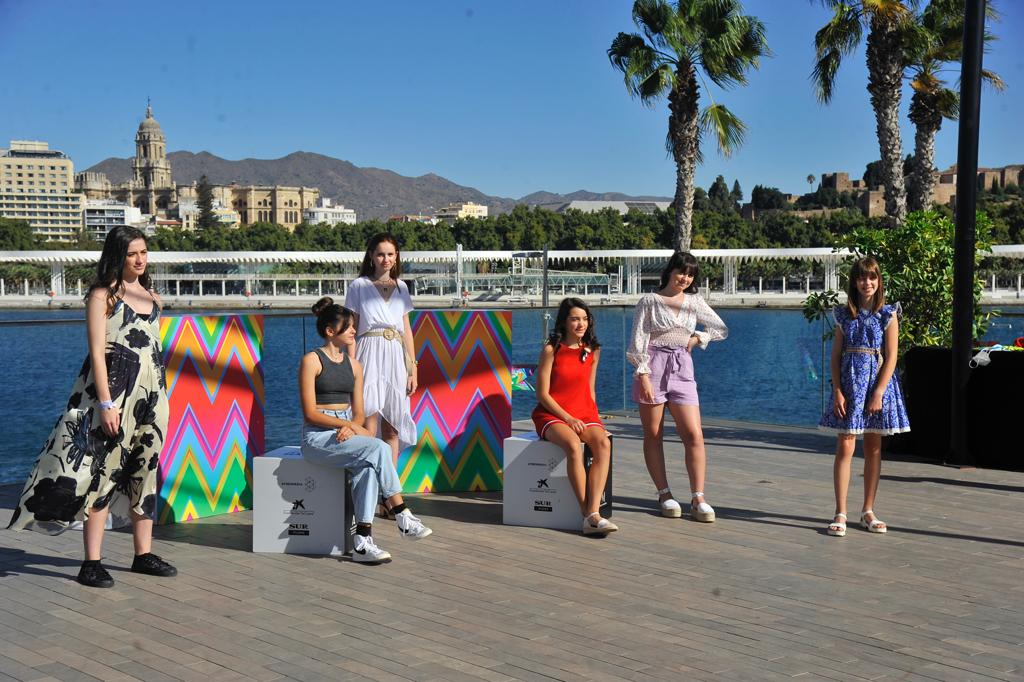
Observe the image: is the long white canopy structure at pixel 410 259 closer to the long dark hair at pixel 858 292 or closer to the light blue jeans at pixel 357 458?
the long dark hair at pixel 858 292

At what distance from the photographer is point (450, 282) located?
10056cm

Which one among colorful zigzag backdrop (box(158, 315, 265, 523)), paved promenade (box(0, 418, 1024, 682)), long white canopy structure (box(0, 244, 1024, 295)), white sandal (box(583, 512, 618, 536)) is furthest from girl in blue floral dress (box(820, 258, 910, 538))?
long white canopy structure (box(0, 244, 1024, 295))

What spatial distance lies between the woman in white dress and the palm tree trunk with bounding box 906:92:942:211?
1005 cm

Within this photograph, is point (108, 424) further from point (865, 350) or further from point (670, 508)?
point (865, 350)

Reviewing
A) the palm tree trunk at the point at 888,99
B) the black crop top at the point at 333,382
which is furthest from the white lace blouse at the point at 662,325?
the palm tree trunk at the point at 888,99

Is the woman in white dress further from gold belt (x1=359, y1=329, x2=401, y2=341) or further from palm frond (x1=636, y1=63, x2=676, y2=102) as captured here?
palm frond (x1=636, y1=63, x2=676, y2=102)

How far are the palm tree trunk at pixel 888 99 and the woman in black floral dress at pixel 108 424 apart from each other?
9.70 metres

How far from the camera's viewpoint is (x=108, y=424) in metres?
4.56

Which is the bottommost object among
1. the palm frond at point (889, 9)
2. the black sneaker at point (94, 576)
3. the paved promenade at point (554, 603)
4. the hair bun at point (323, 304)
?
the paved promenade at point (554, 603)

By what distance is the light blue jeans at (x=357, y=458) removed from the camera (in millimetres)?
5184

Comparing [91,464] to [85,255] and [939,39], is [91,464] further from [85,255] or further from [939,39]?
[85,255]

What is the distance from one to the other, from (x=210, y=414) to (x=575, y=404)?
Answer: 6.51 feet

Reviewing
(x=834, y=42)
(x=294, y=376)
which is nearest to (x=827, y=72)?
(x=834, y=42)

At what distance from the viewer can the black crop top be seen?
5.36 meters
